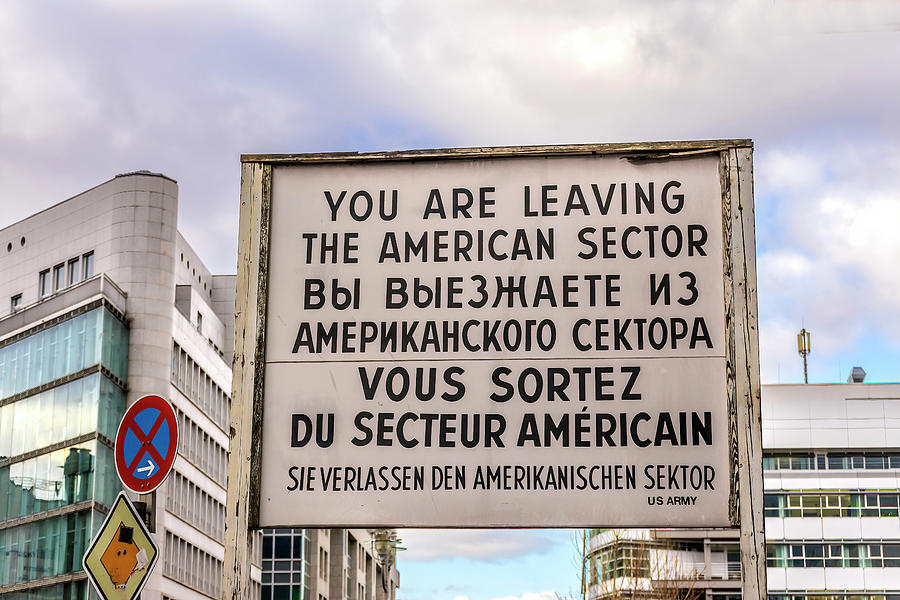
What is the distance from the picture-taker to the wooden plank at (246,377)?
20.9ft

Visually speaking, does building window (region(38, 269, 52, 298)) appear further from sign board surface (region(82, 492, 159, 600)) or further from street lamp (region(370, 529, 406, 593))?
sign board surface (region(82, 492, 159, 600))

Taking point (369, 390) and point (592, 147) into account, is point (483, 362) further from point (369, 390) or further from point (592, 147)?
point (592, 147)

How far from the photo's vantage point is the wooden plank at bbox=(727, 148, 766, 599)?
612 centimetres

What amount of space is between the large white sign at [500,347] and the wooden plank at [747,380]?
0.28ft

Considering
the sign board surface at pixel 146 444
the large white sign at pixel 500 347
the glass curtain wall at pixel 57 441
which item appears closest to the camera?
the large white sign at pixel 500 347

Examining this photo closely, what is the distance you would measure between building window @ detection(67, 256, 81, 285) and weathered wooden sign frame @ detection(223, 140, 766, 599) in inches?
2401

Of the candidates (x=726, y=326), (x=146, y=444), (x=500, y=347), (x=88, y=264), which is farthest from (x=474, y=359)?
(x=88, y=264)

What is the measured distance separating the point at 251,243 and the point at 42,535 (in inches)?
2137

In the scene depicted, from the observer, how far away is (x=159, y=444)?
32.5 ft

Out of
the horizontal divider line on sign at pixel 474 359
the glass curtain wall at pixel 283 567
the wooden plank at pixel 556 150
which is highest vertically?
the glass curtain wall at pixel 283 567

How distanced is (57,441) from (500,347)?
55026mm

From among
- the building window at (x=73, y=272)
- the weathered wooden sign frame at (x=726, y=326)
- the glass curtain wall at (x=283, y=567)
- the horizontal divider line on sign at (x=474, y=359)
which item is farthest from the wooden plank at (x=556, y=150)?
the glass curtain wall at (x=283, y=567)

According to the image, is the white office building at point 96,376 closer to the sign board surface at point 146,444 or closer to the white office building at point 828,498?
the white office building at point 828,498

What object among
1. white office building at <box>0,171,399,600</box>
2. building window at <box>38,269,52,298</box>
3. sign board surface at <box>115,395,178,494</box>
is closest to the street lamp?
white office building at <box>0,171,399,600</box>
